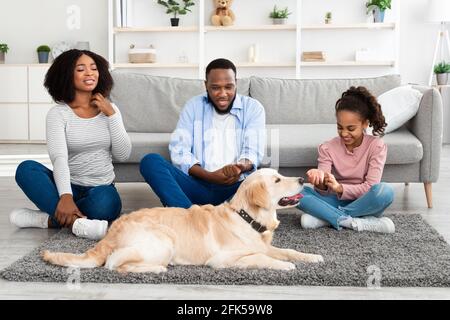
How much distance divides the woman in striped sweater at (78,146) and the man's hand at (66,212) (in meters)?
0.05

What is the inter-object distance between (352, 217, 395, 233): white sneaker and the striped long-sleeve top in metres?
1.10

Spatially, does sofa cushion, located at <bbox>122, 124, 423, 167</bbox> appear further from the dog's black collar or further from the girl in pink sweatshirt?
the dog's black collar

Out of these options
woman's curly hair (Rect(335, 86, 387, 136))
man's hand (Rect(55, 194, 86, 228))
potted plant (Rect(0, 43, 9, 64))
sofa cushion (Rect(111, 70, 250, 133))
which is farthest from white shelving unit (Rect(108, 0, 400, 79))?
man's hand (Rect(55, 194, 86, 228))

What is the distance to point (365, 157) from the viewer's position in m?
3.14

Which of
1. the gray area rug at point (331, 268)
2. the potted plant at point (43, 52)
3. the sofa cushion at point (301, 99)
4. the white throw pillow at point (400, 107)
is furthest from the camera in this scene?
the potted plant at point (43, 52)

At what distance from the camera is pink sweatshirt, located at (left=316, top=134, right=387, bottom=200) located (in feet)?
10.2

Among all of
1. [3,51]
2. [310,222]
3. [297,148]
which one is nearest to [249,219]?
[310,222]

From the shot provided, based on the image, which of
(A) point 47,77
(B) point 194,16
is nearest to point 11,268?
(A) point 47,77

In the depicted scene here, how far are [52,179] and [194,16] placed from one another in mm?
4152

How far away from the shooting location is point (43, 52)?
6863 mm

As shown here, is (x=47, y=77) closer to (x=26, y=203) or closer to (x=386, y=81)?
(x=26, y=203)

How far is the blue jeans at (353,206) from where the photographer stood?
9.83ft

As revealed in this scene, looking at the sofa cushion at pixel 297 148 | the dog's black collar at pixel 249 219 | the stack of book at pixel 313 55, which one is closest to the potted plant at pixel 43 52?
the stack of book at pixel 313 55

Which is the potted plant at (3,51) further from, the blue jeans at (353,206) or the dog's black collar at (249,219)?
the dog's black collar at (249,219)
